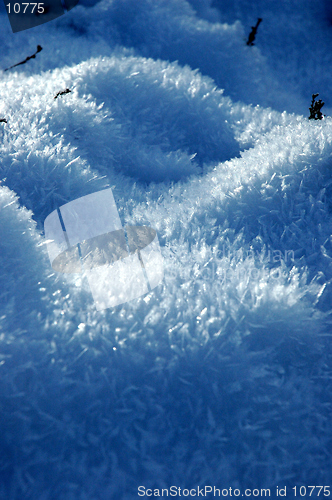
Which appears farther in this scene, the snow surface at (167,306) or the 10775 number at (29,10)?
the 10775 number at (29,10)

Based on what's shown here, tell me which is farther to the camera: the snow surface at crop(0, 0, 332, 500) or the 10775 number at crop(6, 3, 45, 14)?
the 10775 number at crop(6, 3, 45, 14)

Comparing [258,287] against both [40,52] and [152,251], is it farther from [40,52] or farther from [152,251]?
[40,52]

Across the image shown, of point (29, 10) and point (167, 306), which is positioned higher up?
point (29, 10)

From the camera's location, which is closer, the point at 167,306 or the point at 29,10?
the point at 167,306

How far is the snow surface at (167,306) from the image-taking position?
335mm

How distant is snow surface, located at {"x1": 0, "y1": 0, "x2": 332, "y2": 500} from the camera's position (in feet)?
1.10

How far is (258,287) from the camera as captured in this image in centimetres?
40

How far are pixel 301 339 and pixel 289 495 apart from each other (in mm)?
157

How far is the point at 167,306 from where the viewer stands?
0.39m

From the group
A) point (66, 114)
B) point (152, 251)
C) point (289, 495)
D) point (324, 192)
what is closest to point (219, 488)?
point (289, 495)

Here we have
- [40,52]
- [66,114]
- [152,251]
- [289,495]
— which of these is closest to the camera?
[289,495]

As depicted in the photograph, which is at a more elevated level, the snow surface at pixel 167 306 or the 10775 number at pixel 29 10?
the 10775 number at pixel 29 10

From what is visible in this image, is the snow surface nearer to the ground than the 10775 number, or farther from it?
nearer to the ground

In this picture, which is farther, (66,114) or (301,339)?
(66,114)
